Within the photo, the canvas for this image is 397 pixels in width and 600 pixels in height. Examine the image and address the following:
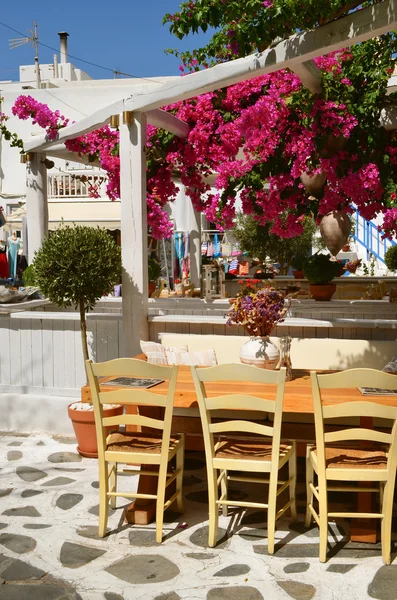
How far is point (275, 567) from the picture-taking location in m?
3.65

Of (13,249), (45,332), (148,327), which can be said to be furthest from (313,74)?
(13,249)

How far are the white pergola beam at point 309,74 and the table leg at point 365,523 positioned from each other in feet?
9.06

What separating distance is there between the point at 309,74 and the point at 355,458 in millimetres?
3065

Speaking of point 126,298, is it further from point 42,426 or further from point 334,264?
point 334,264

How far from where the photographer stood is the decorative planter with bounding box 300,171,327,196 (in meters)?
6.11

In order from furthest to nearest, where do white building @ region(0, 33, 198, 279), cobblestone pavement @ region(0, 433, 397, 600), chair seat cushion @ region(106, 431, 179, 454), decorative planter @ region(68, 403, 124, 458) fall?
1. white building @ region(0, 33, 198, 279)
2. decorative planter @ region(68, 403, 124, 458)
3. chair seat cushion @ region(106, 431, 179, 454)
4. cobblestone pavement @ region(0, 433, 397, 600)

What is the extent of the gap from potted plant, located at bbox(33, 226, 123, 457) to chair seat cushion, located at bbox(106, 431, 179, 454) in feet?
4.55

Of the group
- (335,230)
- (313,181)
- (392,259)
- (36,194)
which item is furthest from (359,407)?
(392,259)

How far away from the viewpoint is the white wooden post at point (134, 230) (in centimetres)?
608

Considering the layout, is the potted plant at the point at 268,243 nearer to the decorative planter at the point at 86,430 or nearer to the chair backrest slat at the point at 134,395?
the decorative planter at the point at 86,430

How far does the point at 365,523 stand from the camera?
400cm

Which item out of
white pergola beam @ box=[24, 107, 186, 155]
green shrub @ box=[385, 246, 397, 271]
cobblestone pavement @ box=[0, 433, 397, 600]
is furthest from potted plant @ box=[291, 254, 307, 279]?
cobblestone pavement @ box=[0, 433, 397, 600]

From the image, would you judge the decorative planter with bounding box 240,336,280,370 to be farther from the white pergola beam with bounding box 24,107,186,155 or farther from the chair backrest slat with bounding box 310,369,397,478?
the white pergola beam with bounding box 24,107,186,155

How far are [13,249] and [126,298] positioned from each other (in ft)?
45.0
